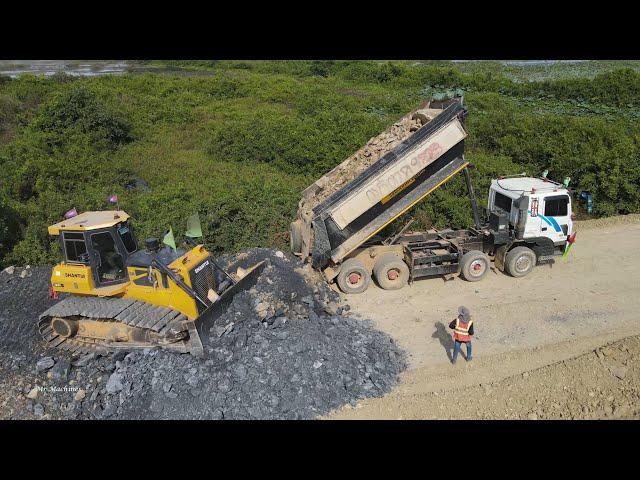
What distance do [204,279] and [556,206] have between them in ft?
26.2

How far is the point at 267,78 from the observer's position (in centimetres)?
3519

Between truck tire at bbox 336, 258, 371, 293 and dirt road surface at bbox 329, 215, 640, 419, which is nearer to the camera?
dirt road surface at bbox 329, 215, 640, 419

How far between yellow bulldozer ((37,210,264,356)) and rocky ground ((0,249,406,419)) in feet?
1.01

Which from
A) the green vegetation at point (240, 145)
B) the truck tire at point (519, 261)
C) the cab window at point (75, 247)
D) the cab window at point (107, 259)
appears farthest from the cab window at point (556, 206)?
the cab window at point (75, 247)

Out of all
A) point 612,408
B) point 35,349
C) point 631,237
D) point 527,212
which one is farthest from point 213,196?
point 631,237

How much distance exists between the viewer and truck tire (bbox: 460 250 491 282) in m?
11.0

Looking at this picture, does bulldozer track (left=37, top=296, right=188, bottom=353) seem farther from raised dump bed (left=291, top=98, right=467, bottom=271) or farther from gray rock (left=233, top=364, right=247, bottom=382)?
raised dump bed (left=291, top=98, right=467, bottom=271)

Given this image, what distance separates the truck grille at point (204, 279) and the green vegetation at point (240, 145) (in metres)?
3.27

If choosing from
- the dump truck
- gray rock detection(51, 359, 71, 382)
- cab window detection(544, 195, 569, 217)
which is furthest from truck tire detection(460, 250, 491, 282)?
gray rock detection(51, 359, 71, 382)

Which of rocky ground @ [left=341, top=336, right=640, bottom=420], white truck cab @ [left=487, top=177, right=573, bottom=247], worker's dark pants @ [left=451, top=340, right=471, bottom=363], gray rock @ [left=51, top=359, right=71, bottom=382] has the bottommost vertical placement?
gray rock @ [left=51, top=359, right=71, bottom=382]

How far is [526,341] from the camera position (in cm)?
898

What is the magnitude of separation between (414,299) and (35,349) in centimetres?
754

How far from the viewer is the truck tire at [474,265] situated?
435 inches

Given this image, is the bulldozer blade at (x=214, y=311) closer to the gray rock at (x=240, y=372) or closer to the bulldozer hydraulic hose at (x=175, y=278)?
→ the bulldozer hydraulic hose at (x=175, y=278)
